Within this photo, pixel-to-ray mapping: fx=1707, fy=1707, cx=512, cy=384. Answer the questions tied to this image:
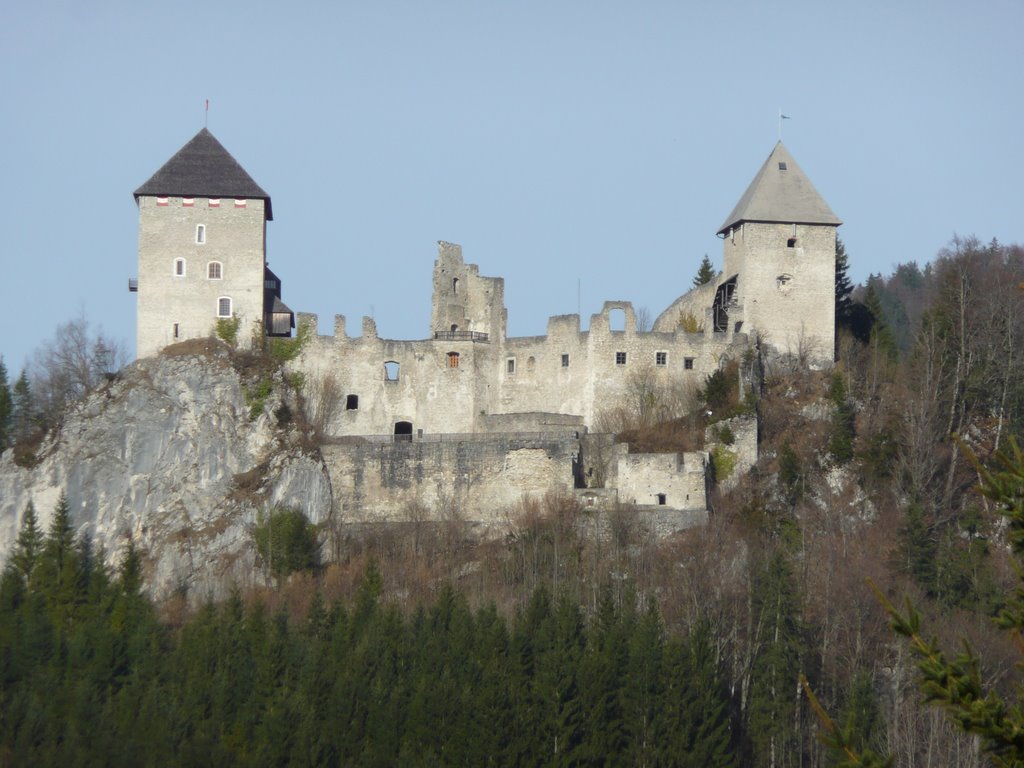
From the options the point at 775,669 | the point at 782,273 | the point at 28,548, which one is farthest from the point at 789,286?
the point at 28,548

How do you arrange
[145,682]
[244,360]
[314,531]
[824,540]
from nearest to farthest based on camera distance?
[145,682] → [824,540] → [314,531] → [244,360]

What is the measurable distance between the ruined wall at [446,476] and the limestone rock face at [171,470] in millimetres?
787

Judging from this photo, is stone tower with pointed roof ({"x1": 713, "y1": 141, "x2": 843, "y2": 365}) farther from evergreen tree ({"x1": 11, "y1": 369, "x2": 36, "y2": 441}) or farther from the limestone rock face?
evergreen tree ({"x1": 11, "y1": 369, "x2": 36, "y2": 441})

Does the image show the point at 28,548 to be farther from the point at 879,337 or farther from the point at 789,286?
the point at 879,337

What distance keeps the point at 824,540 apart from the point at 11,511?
22.4 m

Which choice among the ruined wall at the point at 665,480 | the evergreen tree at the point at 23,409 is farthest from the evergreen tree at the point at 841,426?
the evergreen tree at the point at 23,409

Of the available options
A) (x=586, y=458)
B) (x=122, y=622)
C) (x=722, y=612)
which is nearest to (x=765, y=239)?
(x=586, y=458)

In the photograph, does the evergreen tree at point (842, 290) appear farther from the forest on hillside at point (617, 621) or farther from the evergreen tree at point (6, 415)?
the evergreen tree at point (6, 415)

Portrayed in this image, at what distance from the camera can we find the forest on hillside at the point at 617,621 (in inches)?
1422

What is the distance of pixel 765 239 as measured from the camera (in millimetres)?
50125

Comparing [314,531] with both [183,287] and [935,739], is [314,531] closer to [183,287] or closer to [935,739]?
[183,287]

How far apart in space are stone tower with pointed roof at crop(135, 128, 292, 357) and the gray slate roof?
13974 millimetres

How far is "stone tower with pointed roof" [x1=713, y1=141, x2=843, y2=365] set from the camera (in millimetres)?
49094

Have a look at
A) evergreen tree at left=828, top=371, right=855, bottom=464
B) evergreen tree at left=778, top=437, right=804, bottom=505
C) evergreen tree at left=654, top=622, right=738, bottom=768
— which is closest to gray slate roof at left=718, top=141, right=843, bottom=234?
evergreen tree at left=828, top=371, right=855, bottom=464
